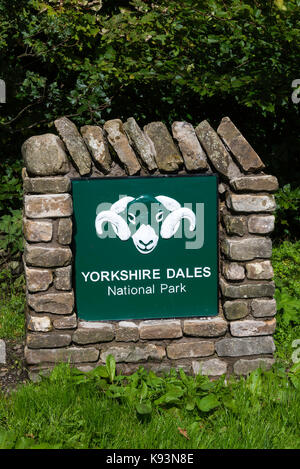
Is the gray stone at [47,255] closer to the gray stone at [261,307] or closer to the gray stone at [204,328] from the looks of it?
the gray stone at [204,328]

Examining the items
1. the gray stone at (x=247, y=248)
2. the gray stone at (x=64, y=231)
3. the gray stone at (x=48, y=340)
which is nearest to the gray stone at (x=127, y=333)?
the gray stone at (x=48, y=340)

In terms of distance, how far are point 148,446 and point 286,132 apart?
3932 millimetres

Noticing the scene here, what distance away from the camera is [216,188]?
3.37 metres

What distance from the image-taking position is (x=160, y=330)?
11.1ft

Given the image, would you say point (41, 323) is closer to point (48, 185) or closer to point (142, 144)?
point (48, 185)

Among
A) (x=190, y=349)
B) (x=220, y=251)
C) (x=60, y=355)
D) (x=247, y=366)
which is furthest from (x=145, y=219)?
(x=247, y=366)

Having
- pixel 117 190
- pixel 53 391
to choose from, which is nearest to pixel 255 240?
pixel 117 190

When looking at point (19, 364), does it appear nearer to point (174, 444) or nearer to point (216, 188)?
point (174, 444)

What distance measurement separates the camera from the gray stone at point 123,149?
3260 mm

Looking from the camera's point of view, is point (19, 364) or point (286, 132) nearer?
point (19, 364)

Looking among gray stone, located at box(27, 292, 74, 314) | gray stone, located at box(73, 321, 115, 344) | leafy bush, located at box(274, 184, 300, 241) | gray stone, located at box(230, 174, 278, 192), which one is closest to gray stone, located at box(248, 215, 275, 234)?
gray stone, located at box(230, 174, 278, 192)

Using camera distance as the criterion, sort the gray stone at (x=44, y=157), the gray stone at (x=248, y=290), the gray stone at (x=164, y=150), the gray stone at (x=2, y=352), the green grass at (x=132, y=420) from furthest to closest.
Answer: the gray stone at (x=2, y=352) → the gray stone at (x=248, y=290) → the gray stone at (x=164, y=150) → the gray stone at (x=44, y=157) → the green grass at (x=132, y=420)

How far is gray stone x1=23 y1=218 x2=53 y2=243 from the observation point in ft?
10.6

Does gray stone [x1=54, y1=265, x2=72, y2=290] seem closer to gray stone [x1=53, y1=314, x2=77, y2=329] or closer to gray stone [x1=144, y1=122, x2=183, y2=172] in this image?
gray stone [x1=53, y1=314, x2=77, y2=329]
